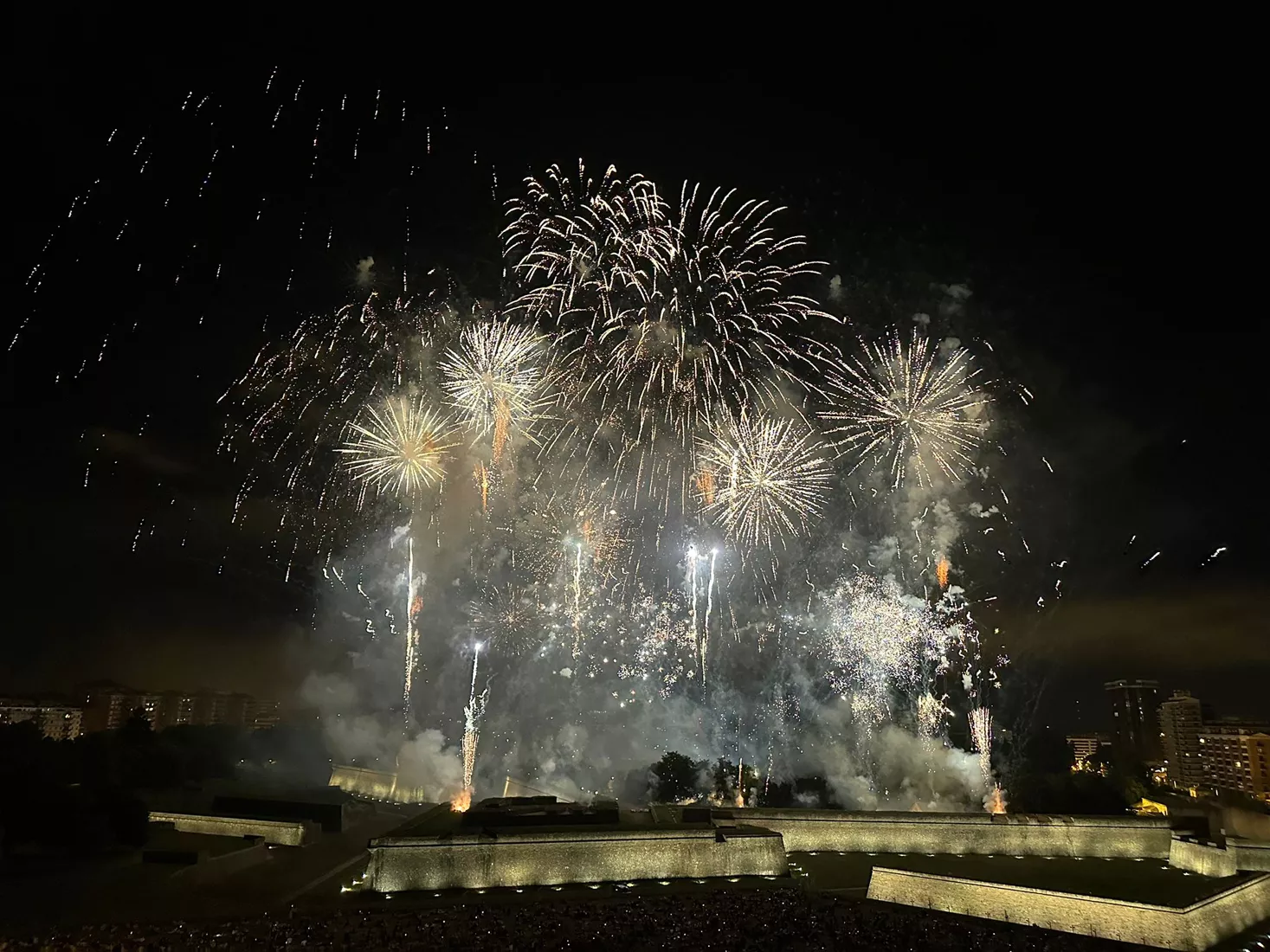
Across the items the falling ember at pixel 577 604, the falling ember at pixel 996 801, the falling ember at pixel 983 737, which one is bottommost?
the falling ember at pixel 996 801

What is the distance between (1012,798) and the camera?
41.7 meters

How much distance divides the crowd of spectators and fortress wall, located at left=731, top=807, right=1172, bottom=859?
6.22 meters

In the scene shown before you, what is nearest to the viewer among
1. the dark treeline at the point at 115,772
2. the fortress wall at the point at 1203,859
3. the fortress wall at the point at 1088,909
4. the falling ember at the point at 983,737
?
the fortress wall at the point at 1088,909

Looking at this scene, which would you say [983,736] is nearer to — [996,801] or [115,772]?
[996,801]

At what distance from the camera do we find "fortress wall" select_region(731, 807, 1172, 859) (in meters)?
27.3

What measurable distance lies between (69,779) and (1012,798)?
4521cm

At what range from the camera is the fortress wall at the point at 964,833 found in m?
27.3

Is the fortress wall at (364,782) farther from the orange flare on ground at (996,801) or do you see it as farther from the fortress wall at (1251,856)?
the fortress wall at (1251,856)

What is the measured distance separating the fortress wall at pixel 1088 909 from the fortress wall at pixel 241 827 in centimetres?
2001

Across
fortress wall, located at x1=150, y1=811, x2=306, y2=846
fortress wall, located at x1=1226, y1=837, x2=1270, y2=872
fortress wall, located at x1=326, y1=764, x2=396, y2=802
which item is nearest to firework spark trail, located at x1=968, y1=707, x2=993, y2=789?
fortress wall, located at x1=1226, y1=837, x2=1270, y2=872

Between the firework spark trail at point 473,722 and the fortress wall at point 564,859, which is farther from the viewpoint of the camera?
the firework spark trail at point 473,722

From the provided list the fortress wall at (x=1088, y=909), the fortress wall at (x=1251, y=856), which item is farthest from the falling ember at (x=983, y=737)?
the fortress wall at (x=1088, y=909)

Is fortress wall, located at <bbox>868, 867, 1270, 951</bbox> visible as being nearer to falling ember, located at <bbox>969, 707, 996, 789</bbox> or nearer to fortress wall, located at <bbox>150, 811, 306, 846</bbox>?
fortress wall, located at <bbox>150, 811, 306, 846</bbox>

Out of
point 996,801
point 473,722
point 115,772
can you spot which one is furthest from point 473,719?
point 996,801
